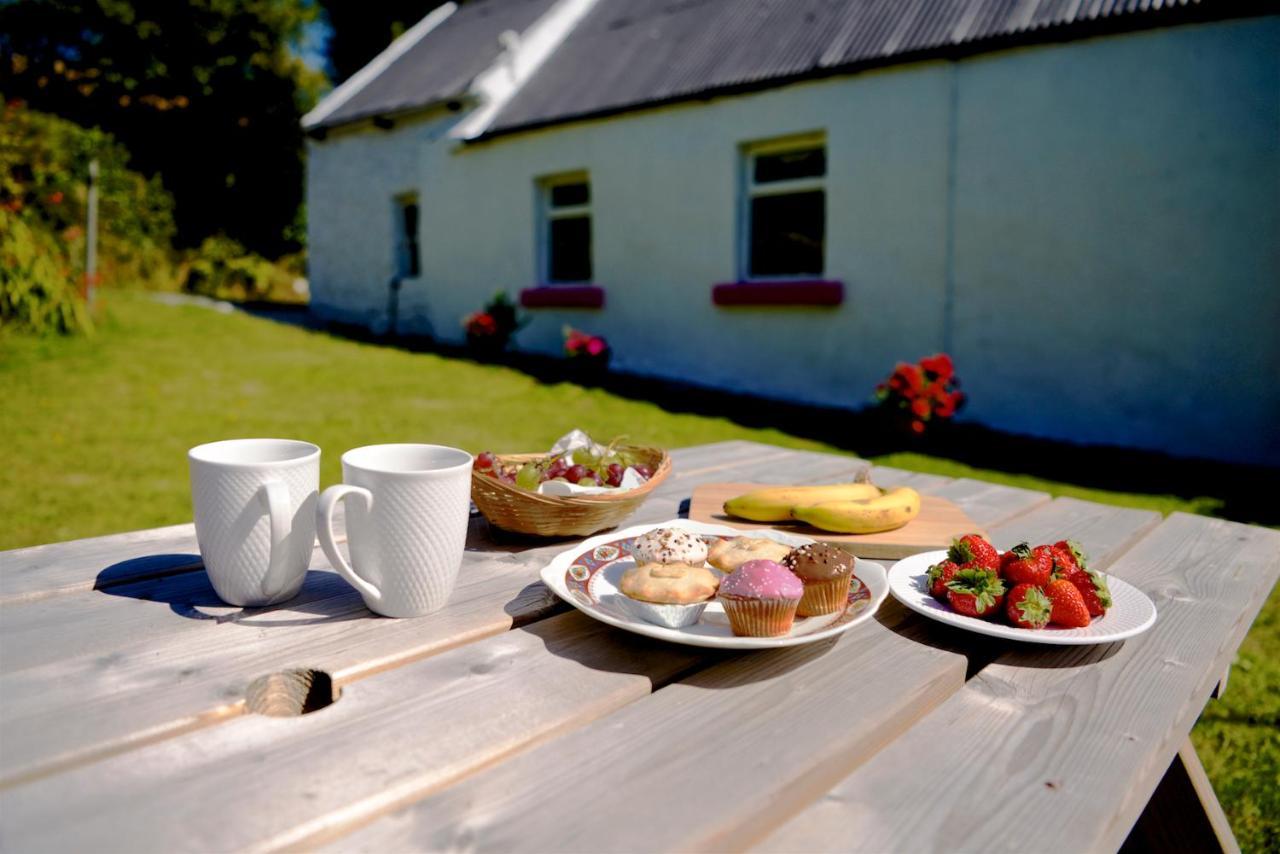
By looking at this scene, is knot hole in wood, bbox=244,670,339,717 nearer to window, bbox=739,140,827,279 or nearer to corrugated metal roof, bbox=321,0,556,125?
window, bbox=739,140,827,279

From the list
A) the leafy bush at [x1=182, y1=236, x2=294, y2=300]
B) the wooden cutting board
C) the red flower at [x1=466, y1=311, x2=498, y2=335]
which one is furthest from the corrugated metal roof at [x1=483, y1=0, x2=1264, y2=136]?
the leafy bush at [x1=182, y1=236, x2=294, y2=300]

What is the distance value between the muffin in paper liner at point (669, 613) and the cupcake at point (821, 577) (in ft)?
0.44

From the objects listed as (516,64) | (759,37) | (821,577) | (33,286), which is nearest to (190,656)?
(821,577)

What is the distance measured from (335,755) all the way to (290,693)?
0.59 ft

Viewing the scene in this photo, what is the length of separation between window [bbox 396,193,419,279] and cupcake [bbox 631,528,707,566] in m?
11.3

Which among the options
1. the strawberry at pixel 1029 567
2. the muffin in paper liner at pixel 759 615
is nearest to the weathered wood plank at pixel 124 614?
the muffin in paper liner at pixel 759 615

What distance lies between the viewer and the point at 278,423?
226 inches

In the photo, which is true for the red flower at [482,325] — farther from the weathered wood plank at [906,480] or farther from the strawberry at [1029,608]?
the strawberry at [1029,608]

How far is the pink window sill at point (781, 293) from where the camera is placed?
6.93m

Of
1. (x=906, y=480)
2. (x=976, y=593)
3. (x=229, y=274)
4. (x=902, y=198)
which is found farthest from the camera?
(x=229, y=274)

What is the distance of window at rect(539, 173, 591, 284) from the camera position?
9.33m

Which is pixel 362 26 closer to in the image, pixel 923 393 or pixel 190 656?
pixel 923 393

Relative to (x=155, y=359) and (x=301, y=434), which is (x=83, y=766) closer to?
(x=301, y=434)

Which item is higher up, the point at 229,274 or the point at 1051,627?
the point at 229,274
